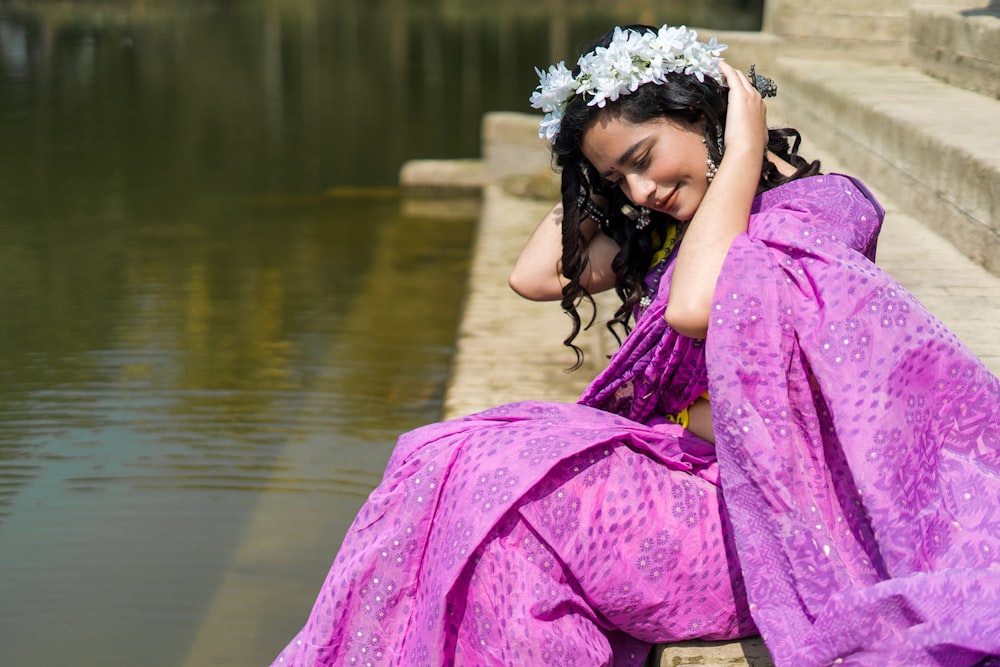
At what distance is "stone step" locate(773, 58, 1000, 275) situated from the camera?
3982mm

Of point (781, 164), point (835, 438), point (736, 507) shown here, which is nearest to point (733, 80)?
point (781, 164)

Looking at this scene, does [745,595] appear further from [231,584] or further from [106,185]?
[106,185]

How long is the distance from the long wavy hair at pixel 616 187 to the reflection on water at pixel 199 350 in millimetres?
149

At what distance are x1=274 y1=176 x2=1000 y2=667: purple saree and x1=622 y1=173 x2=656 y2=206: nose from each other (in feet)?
0.66

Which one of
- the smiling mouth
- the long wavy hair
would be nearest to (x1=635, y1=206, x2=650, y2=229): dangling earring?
the long wavy hair

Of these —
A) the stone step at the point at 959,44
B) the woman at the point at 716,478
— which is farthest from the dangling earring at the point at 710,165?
the stone step at the point at 959,44

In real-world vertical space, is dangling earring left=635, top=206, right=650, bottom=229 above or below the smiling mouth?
below

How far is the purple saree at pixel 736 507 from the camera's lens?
6.30 ft

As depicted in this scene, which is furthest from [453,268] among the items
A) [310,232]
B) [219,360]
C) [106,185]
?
[106,185]

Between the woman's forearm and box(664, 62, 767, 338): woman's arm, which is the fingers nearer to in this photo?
box(664, 62, 767, 338): woman's arm

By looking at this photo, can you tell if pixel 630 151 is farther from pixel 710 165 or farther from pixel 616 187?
pixel 616 187

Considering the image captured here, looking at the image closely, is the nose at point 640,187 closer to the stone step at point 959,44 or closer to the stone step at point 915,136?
the stone step at point 915,136

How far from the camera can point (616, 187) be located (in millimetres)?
2463

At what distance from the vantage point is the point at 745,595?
2.11m
